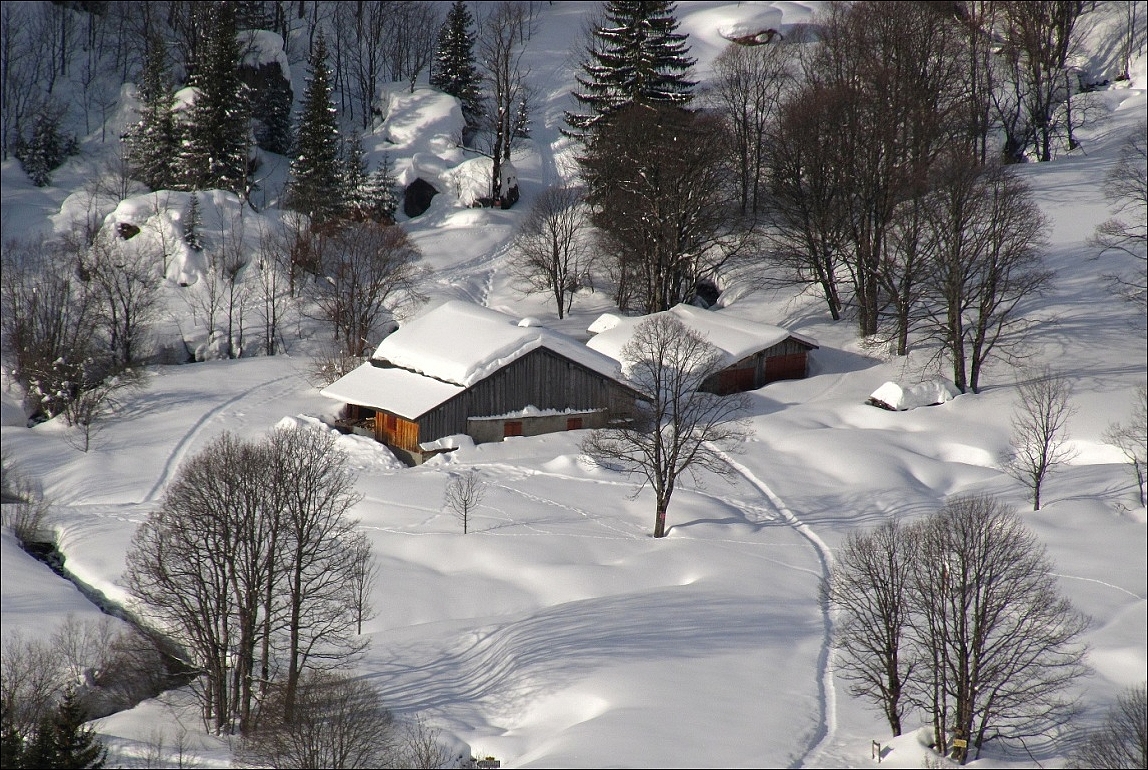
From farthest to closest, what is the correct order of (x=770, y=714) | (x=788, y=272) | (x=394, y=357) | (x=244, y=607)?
(x=788, y=272) < (x=394, y=357) < (x=244, y=607) < (x=770, y=714)

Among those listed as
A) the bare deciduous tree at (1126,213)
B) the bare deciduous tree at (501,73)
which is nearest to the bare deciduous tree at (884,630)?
the bare deciduous tree at (1126,213)

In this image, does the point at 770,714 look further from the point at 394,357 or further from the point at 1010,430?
the point at 394,357

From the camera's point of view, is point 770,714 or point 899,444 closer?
point 770,714

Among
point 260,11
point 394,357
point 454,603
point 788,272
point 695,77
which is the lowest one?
point 454,603

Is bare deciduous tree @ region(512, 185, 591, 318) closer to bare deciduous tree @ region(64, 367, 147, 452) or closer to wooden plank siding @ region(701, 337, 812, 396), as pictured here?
wooden plank siding @ region(701, 337, 812, 396)

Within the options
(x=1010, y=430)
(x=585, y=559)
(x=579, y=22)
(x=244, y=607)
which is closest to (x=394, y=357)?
(x=585, y=559)

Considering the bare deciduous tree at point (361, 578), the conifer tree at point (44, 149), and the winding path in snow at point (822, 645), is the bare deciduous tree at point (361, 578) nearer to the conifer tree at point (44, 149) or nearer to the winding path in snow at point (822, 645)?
the winding path in snow at point (822, 645)
